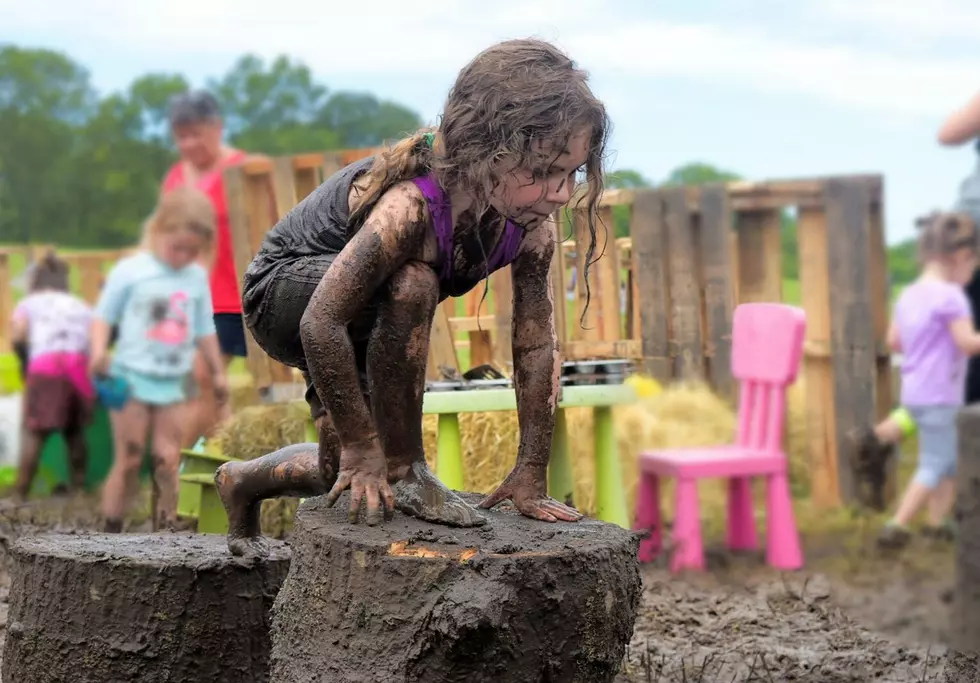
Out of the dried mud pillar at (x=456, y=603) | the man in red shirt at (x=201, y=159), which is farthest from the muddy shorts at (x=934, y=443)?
the dried mud pillar at (x=456, y=603)

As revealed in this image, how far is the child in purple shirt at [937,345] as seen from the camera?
4.88 metres

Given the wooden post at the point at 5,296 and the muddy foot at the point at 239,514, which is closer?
the muddy foot at the point at 239,514

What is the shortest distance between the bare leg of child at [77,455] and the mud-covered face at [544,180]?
19.3 feet

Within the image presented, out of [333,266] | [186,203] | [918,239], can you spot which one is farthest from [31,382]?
[333,266]

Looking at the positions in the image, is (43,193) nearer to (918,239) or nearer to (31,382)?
(31,382)

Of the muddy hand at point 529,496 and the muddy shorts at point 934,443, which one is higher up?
the muddy hand at point 529,496

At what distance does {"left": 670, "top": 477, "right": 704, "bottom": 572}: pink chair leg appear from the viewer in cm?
524

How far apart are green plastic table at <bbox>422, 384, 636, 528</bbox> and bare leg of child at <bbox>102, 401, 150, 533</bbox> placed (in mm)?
2096

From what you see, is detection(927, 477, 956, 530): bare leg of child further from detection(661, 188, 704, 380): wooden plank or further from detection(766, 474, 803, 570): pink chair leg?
detection(661, 188, 704, 380): wooden plank

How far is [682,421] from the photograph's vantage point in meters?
6.43

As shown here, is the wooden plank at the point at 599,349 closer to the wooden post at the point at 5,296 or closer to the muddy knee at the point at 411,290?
the muddy knee at the point at 411,290

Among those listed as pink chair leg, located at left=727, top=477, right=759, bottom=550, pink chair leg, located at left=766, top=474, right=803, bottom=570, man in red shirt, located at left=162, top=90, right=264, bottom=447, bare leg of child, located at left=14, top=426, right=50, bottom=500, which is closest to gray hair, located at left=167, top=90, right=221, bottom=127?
man in red shirt, located at left=162, top=90, right=264, bottom=447

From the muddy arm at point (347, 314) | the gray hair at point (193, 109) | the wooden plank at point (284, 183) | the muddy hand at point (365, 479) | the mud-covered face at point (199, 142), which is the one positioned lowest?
the muddy hand at point (365, 479)

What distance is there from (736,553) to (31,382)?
425 cm
